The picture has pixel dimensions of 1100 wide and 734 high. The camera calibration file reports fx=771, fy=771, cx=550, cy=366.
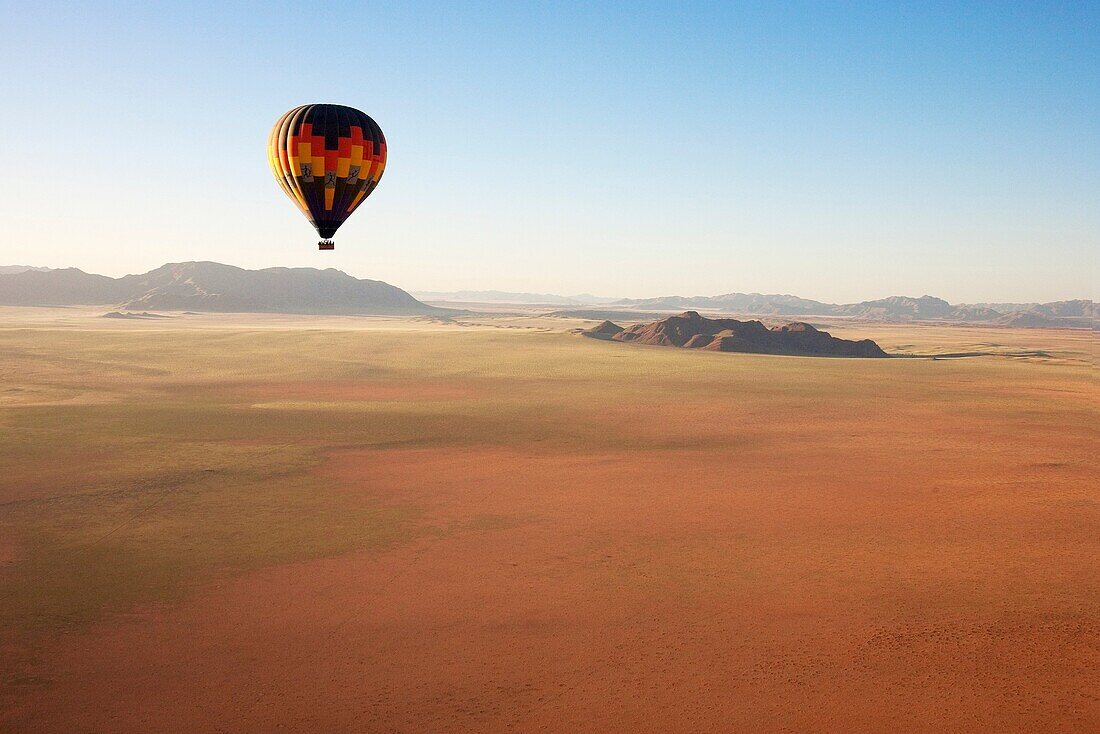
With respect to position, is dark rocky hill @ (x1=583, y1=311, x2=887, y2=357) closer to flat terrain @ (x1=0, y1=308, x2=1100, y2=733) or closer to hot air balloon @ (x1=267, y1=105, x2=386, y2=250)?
flat terrain @ (x1=0, y1=308, x2=1100, y2=733)

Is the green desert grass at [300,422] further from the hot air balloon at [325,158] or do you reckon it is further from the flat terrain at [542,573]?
the hot air balloon at [325,158]

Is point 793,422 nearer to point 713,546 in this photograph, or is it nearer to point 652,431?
point 652,431

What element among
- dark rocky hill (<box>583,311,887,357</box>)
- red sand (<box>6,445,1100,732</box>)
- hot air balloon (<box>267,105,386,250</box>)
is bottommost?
red sand (<box>6,445,1100,732</box>)

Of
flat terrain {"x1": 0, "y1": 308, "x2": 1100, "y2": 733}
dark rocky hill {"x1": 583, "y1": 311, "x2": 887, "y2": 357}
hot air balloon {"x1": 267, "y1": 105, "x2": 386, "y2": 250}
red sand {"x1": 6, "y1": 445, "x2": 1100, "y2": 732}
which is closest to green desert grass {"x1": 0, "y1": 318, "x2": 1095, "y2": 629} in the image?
flat terrain {"x1": 0, "y1": 308, "x2": 1100, "y2": 733}

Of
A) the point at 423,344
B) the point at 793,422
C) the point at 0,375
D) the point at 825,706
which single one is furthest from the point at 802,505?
the point at 423,344

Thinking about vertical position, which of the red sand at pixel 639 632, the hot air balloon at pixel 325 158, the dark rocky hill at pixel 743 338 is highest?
the hot air balloon at pixel 325 158

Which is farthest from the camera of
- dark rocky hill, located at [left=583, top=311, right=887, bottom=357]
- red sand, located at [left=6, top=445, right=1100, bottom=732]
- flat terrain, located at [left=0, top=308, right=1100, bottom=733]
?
dark rocky hill, located at [left=583, top=311, right=887, bottom=357]

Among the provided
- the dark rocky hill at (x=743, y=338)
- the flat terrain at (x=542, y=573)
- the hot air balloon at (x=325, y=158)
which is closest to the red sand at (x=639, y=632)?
the flat terrain at (x=542, y=573)

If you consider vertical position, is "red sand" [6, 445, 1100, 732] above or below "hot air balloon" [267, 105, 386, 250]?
below
